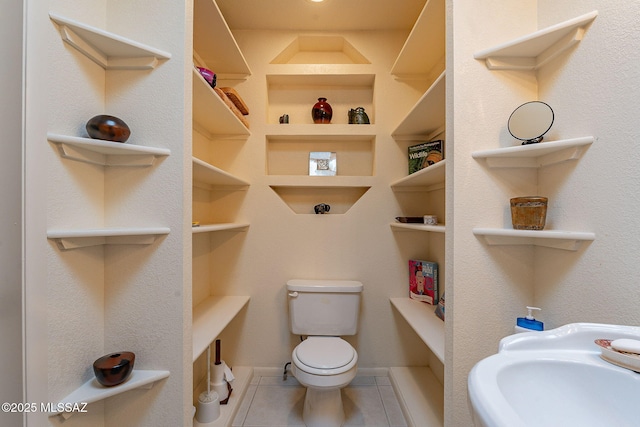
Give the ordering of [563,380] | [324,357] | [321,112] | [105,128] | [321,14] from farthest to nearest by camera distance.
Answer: [321,112] < [321,14] < [324,357] < [105,128] < [563,380]

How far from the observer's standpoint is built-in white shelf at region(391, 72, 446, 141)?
130 centimetres

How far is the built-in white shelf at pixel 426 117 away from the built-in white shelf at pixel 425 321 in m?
1.23

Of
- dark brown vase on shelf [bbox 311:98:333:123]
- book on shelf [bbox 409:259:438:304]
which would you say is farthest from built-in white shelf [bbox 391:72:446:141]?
book on shelf [bbox 409:259:438:304]

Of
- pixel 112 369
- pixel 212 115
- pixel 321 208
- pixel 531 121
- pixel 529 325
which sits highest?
pixel 212 115

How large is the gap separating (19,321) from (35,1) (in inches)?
39.7

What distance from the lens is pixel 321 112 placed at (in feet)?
6.36

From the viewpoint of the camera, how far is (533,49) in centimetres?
101

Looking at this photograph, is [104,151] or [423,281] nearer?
[104,151]

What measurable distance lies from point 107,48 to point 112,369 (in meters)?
1.22

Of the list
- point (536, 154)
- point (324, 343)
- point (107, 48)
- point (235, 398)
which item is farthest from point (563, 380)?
point (107, 48)

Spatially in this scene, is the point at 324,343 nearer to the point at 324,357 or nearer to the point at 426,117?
the point at 324,357

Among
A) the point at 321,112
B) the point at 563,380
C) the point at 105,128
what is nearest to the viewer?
the point at 563,380

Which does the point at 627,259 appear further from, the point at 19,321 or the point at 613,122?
the point at 19,321

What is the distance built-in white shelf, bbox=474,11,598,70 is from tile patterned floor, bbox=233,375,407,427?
1.93 metres
